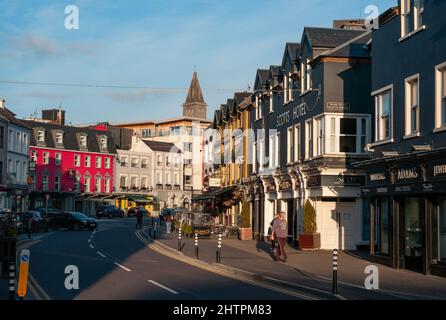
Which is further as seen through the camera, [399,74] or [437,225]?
[399,74]

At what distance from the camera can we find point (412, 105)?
24156 mm

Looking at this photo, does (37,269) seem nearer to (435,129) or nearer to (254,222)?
(435,129)

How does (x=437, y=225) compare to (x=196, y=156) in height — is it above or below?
below

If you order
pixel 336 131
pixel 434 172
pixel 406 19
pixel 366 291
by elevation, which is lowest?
pixel 366 291

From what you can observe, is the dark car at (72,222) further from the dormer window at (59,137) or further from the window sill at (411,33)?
the dormer window at (59,137)

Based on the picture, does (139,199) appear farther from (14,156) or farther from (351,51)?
(351,51)

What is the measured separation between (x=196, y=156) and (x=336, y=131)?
80253 mm

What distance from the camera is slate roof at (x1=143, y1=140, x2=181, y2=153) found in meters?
112

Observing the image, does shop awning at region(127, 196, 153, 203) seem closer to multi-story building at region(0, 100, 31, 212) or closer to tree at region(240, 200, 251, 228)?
multi-story building at region(0, 100, 31, 212)

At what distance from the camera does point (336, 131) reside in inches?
1325

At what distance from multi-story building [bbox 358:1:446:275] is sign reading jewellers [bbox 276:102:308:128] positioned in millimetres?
9452

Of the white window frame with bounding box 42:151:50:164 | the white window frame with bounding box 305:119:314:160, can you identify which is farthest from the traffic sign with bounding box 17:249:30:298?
the white window frame with bounding box 42:151:50:164

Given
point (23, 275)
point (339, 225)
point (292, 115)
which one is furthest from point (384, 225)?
point (23, 275)
